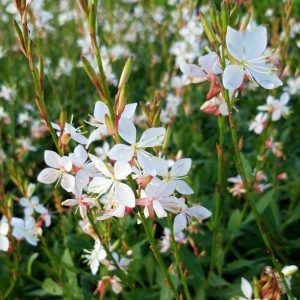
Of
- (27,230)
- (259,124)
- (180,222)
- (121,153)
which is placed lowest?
(27,230)

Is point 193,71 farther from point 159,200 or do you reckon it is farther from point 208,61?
point 159,200

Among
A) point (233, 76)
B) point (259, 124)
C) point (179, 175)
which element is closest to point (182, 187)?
point (179, 175)

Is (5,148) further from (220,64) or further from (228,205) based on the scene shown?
(220,64)

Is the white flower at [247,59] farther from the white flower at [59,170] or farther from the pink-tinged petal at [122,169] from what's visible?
the white flower at [59,170]

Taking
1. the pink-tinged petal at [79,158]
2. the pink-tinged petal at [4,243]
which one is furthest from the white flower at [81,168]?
the pink-tinged petal at [4,243]

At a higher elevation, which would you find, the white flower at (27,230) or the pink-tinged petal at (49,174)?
the pink-tinged petal at (49,174)

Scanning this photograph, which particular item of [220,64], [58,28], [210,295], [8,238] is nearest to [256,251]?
[210,295]

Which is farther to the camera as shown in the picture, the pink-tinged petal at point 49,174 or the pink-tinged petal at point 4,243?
the pink-tinged petal at point 4,243
